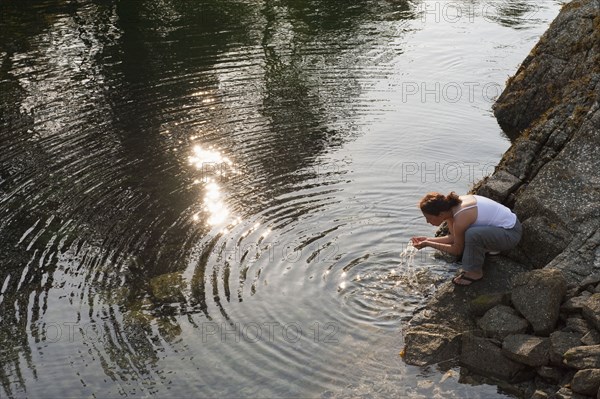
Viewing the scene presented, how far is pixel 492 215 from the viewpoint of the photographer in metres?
13.2

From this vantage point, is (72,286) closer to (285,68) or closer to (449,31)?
(285,68)

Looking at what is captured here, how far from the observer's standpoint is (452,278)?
14125mm

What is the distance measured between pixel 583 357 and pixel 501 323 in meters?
1.62

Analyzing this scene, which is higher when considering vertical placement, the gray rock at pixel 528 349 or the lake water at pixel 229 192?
the lake water at pixel 229 192

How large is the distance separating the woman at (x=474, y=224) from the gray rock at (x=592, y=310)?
2.06 meters

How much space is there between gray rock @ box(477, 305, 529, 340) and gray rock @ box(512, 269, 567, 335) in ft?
0.46

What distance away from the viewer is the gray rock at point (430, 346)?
40.0ft

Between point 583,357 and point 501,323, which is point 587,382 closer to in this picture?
point 583,357

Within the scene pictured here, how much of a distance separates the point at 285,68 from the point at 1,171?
12.2 metres

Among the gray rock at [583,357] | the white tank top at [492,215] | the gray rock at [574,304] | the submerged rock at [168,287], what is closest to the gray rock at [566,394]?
the gray rock at [583,357]

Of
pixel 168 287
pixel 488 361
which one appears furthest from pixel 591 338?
pixel 168 287

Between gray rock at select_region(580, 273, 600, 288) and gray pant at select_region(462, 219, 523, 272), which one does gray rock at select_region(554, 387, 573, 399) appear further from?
gray pant at select_region(462, 219, 523, 272)

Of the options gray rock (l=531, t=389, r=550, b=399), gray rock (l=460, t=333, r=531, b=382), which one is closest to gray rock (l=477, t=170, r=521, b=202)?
gray rock (l=460, t=333, r=531, b=382)

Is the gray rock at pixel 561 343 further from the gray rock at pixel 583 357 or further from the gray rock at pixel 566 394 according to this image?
the gray rock at pixel 566 394
